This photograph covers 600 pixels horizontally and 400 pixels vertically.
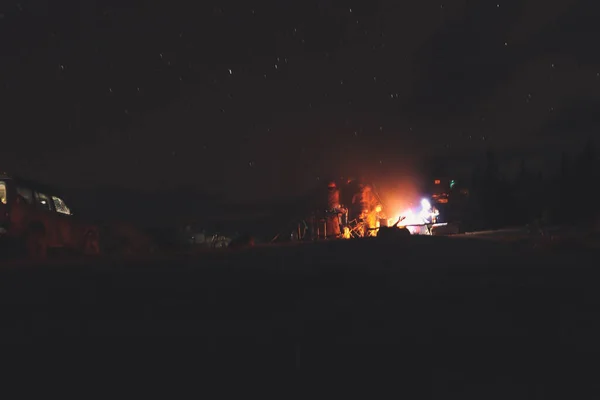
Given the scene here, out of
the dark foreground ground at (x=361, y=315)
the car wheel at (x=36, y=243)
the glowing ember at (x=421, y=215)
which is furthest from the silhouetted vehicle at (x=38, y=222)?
the glowing ember at (x=421, y=215)

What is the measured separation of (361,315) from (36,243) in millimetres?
10921

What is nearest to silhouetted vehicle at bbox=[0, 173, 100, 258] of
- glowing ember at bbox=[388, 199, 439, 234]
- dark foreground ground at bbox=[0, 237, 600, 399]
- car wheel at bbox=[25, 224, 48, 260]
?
car wheel at bbox=[25, 224, 48, 260]

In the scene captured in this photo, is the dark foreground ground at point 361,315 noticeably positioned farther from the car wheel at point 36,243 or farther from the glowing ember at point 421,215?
the glowing ember at point 421,215

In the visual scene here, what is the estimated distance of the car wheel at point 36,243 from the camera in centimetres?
1429

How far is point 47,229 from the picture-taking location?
51.4 feet

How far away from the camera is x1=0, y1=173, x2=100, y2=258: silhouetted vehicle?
14477 mm

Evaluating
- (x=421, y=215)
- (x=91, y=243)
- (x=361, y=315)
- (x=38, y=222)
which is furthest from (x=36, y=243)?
(x=421, y=215)

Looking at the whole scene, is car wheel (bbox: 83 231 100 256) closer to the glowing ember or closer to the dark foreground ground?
the dark foreground ground

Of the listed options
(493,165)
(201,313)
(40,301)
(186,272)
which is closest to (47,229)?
(186,272)

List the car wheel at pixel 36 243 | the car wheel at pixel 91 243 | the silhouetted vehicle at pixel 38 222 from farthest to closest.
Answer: the car wheel at pixel 91 243 → the silhouetted vehicle at pixel 38 222 → the car wheel at pixel 36 243

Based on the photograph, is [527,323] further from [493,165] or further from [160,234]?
[493,165]

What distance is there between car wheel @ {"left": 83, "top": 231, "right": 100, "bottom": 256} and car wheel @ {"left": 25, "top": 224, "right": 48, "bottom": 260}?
191cm

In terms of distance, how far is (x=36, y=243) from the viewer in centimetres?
1438

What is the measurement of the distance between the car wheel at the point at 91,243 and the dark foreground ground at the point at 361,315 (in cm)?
439
